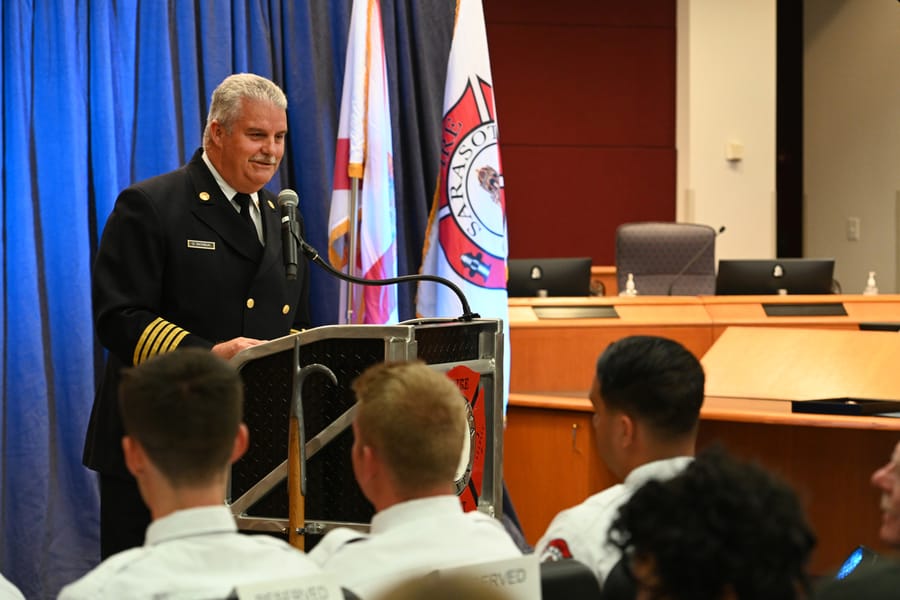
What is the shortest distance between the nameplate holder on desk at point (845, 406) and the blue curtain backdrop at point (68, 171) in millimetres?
1639

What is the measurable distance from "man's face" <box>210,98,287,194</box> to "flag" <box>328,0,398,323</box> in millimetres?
1229

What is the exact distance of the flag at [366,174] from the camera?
4.08 meters

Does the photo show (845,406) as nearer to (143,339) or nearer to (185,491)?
(143,339)

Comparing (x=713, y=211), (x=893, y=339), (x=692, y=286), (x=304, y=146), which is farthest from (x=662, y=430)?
(x=713, y=211)

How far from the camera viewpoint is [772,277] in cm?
593

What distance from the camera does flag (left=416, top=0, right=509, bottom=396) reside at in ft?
14.0

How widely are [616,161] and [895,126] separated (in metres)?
2.07

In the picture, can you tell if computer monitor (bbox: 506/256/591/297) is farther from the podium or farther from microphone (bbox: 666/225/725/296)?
the podium

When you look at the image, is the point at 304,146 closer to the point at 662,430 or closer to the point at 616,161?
the point at 662,430

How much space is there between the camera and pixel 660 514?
1.19 meters

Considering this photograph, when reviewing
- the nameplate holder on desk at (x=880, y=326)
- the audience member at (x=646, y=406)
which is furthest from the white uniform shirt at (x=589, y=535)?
the nameplate holder on desk at (x=880, y=326)

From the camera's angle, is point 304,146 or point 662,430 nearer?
point 662,430

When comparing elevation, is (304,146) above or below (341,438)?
above

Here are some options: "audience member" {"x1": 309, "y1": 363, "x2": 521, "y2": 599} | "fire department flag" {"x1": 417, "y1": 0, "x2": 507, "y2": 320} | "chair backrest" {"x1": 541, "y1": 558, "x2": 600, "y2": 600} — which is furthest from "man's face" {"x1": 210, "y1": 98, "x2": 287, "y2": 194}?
"chair backrest" {"x1": 541, "y1": 558, "x2": 600, "y2": 600}
